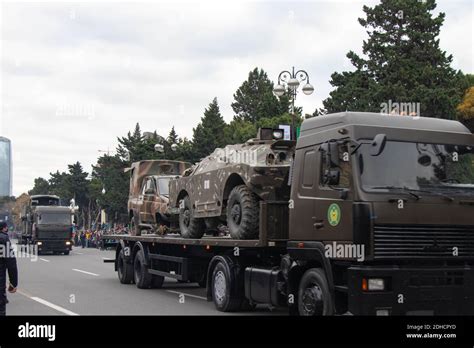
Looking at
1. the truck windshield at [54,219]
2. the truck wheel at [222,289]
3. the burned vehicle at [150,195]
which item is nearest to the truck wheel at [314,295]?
the truck wheel at [222,289]

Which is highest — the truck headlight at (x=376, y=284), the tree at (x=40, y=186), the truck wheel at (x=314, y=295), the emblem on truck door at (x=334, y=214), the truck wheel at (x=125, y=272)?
the tree at (x=40, y=186)

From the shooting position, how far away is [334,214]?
29.5 ft

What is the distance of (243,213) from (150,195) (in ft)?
24.6

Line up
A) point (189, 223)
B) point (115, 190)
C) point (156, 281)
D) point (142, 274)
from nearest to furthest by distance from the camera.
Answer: point (189, 223), point (142, 274), point (156, 281), point (115, 190)

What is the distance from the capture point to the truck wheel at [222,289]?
12.2 m

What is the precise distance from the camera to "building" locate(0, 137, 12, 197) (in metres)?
141

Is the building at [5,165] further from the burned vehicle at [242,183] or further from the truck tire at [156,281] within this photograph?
the burned vehicle at [242,183]

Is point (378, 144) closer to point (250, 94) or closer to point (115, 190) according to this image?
point (115, 190)

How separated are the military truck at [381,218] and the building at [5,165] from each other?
137m

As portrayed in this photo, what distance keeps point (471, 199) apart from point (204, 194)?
19.9 feet

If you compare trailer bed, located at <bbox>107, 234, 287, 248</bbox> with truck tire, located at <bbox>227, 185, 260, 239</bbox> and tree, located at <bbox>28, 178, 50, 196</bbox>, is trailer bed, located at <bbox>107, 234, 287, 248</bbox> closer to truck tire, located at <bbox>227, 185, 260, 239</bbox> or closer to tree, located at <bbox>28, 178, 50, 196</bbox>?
truck tire, located at <bbox>227, 185, 260, 239</bbox>

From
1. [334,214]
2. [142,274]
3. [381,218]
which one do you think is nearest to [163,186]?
[142,274]
